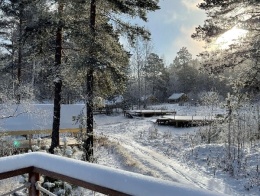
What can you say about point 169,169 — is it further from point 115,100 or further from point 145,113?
point 115,100

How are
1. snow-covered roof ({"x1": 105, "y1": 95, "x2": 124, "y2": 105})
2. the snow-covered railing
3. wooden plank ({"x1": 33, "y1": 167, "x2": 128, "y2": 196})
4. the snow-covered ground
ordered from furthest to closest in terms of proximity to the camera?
snow-covered roof ({"x1": 105, "y1": 95, "x2": 124, "y2": 105})
the snow-covered ground
wooden plank ({"x1": 33, "y1": 167, "x2": 128, "y2": 196})
the snow-covered railing

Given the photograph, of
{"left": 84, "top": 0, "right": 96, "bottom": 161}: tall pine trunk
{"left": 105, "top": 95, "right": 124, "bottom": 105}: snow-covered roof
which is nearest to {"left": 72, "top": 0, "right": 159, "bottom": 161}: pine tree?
{"left": 84, "top": 0, "right": 96, "bottom": 161}: tall pine trunk

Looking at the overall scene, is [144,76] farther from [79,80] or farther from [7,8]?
[79,80]

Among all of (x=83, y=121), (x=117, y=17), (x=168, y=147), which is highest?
(x=117, y=17)

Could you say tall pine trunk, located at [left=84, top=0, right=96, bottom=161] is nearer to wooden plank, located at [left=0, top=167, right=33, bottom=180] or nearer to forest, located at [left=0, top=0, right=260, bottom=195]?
forest, located at [left=0, top=0, right=260, bottom=195]

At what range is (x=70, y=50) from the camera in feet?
46.5

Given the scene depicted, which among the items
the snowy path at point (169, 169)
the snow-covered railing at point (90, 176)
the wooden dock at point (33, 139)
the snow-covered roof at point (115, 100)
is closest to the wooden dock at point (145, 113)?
the snow-covered roof at point (115, 100)

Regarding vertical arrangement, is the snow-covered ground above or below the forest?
below

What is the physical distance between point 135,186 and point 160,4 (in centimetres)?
1337

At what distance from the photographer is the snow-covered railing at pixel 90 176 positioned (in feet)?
5.10

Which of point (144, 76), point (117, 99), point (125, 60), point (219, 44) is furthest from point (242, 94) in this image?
point (144, 76)

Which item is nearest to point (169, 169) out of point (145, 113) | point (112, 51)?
point (112, 51)

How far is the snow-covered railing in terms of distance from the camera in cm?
156

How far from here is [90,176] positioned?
1.86m
